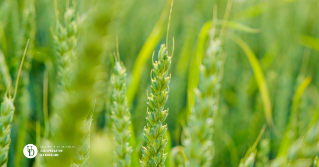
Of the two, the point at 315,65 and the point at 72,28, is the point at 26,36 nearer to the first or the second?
the point at 72,28

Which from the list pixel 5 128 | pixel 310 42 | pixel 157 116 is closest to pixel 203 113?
pixel 157 116

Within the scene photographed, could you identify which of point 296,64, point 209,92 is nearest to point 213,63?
point 209,92

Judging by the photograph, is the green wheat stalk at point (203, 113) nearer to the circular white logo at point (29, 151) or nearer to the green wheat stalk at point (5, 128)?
the green wheat stalk at point (5, 128)

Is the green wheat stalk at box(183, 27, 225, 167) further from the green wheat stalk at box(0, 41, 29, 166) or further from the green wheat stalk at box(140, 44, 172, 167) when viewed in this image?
the green wheat stalk at box(0, 41, 29, 166)

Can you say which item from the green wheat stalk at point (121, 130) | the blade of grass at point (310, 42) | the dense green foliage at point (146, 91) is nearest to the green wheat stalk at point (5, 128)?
the dense green foliage at point (146, 91)

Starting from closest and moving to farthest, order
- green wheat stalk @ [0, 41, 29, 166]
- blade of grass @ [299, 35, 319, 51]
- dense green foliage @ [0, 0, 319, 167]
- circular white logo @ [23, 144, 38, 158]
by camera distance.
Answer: dense green foliage @ [0, 0, 319, 167], green wheat stalk @ [0, 41, 29, 166], circular white logo @ [23, 144, 38, 158], blade of grass @ [299, 35, 319, 51]

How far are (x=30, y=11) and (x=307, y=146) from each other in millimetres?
616

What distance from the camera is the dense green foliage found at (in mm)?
165

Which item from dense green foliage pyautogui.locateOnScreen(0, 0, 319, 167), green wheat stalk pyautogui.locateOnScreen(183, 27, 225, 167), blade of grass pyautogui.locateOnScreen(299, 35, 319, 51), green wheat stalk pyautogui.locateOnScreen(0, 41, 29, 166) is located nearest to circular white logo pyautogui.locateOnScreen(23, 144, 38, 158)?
dense green foliage pyautogui.locateOnScreen(0, 0, 319, 167)

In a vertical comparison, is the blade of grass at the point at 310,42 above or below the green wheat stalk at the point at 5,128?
above

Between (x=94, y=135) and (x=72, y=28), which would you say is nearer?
(x=94, y=135)

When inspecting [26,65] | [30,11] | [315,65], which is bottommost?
[26,65]

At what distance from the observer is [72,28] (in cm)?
36

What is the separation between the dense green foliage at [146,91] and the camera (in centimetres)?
16
